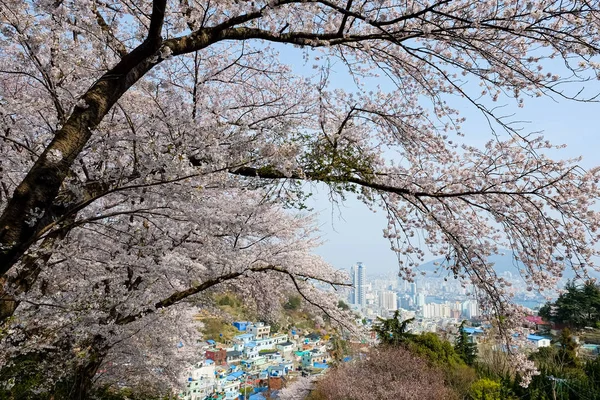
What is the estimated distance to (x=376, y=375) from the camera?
8562 millimetres

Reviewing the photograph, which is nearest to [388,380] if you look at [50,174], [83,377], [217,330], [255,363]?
[83,377]

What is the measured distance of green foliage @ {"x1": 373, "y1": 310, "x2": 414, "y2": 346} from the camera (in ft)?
33.2

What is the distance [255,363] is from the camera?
63.4ft

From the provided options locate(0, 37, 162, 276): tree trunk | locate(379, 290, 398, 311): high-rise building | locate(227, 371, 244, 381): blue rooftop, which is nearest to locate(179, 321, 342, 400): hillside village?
locate(227, 371, 244, 381): blue rooftop

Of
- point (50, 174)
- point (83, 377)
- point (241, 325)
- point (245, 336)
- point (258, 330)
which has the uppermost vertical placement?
point (50, 174)

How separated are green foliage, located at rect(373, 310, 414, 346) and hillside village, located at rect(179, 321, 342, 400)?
1.76m

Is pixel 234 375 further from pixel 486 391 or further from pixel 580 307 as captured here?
pixel 580 307

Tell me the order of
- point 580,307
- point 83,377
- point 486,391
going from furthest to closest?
point 580,307 < point 486,391 < point 83,377

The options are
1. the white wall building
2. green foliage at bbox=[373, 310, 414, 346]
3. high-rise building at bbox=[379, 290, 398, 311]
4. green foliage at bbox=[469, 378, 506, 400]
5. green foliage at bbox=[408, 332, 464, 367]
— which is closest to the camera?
green foliage at bbox=[469, 378, 506, 400]

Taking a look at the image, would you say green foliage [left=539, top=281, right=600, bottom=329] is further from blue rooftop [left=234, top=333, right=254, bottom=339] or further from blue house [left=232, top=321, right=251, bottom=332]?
blue house [left=232, top=321, right=251, bottom=332]

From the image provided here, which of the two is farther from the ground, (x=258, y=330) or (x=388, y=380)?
(x=388, y=380)

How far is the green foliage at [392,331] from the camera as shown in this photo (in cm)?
1012

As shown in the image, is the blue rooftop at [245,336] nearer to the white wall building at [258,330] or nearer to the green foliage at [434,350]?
the white wall building at [258,330]

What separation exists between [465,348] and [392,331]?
233cm
